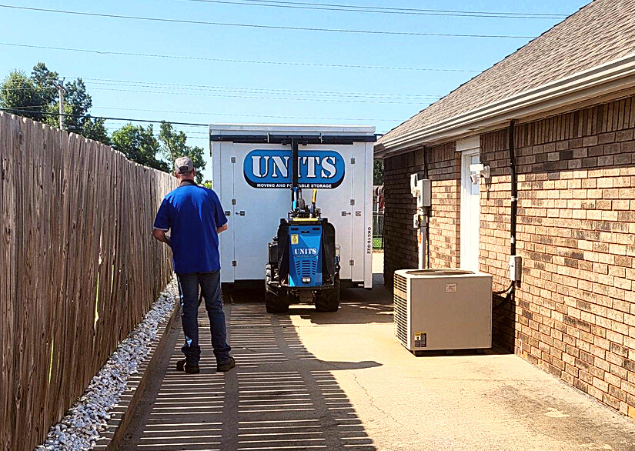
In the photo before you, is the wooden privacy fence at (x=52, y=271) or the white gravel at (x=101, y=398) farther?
the white gravel at (x=101, y=398)

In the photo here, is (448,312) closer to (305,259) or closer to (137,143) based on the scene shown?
(305,259)

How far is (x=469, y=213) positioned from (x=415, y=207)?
2.38 metres

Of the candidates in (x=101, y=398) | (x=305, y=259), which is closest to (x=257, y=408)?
(x=101, y=398)

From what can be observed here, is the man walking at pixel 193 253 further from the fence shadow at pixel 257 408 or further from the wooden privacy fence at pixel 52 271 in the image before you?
the wooden privacy fence at pixel 52 271

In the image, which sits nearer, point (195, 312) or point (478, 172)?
point (195, 312)

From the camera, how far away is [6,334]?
3498mm

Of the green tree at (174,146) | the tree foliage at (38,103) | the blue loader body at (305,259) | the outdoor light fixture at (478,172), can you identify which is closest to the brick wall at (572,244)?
the outdoor light fixture at (478,172)

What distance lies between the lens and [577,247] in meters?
6.25

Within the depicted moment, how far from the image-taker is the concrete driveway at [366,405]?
4.95 meters

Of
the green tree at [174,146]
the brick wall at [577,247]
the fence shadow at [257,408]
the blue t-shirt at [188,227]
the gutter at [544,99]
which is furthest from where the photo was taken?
the green tree at [174,146]

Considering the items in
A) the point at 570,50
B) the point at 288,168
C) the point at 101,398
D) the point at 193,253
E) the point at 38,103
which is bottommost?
the point at 101,398

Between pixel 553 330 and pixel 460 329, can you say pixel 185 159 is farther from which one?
pixel 553 330

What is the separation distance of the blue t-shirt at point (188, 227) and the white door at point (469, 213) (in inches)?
148

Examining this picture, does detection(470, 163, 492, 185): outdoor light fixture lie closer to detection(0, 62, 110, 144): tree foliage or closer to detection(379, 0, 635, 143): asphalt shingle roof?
detection(379, 0, 635, 143): asphalt shingle roof
